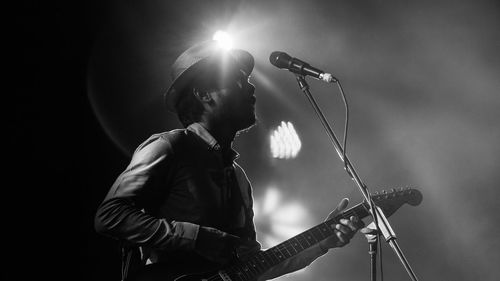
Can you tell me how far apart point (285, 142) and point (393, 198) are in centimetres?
230

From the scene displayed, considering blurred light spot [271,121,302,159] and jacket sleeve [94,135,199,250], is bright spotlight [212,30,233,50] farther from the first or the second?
jacket sleeve [94,135,199,250]

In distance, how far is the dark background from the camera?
3408 mm

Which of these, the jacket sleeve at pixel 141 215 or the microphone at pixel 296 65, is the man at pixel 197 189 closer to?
the jacket sleeve at pixel 141 215

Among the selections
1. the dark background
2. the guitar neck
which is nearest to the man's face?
the guitar neck

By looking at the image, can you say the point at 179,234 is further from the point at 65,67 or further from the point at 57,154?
the point at 65,67

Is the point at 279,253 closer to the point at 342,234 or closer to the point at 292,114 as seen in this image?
the point at 342,234

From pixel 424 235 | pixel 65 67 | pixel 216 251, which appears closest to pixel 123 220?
pixel 216 251

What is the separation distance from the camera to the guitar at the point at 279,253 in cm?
194

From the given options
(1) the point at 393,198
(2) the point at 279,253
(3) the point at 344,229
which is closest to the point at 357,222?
(3) the point at 344,229

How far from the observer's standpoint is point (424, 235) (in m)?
4.45

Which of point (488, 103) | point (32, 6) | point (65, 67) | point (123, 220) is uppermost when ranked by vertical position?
point (32, 6)

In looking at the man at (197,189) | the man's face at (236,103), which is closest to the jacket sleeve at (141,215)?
the man at (197,189)

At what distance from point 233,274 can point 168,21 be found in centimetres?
292

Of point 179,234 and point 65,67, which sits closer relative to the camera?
point 179,234
